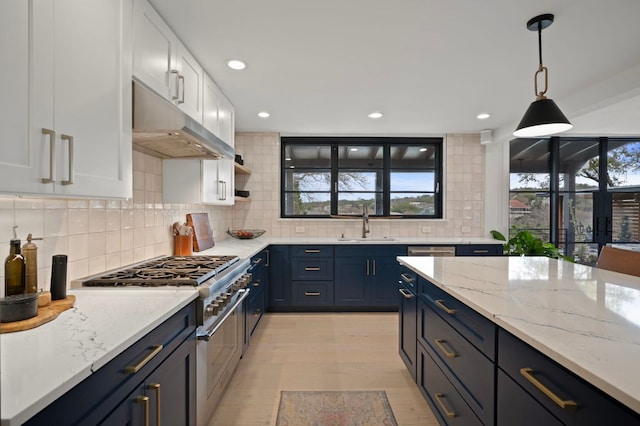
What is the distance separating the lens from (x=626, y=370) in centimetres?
70

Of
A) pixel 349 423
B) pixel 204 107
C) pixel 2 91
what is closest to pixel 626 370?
pixel 349 423

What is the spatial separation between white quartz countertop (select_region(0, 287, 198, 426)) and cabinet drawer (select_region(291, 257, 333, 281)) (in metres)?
2.39

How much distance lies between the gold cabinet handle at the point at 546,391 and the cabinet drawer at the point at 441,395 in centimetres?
45

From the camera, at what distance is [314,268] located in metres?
3.74

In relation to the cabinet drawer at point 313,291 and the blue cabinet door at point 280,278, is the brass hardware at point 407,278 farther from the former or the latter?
the blue cabinet door at point 280,278

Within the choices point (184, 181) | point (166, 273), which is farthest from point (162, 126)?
point (184, 181)

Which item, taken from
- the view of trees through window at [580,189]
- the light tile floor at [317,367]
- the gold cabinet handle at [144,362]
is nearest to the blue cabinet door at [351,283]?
the light tile floor at [317,367]

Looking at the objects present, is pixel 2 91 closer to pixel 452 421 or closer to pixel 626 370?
pixel 626 370

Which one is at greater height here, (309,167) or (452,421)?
(309,167)

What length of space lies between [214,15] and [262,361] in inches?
97.1

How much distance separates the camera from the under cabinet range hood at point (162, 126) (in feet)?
4.84

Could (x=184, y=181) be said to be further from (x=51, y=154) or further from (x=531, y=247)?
(x=531, y=247)

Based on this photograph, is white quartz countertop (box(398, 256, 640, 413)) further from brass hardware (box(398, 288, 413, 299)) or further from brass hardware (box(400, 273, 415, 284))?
brass hardware (box(398, 288, 413, 299))

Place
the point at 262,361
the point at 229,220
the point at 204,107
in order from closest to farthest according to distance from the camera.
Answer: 1. the point at 204,107
2. the point at 262,361
3. the point at 229,220
